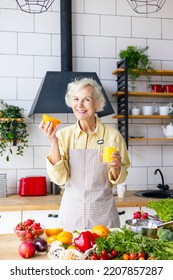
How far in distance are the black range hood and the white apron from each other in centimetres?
96

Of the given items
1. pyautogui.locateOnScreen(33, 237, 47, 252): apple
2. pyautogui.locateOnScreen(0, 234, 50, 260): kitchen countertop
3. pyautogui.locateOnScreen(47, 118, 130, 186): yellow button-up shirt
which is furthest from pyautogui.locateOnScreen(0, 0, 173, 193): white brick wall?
pyautogui.locateOnScreen(33, 237, 47, 252): apple

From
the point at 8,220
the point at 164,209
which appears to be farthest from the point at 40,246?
the point at 8,220

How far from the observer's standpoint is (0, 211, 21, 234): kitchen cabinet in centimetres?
310

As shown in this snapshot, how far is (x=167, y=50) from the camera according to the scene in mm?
4020

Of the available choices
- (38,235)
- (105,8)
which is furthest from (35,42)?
(38,235)

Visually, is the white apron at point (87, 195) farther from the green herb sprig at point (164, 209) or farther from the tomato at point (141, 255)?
the tomato at point (141, 255)

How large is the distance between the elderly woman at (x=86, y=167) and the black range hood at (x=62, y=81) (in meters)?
0.86

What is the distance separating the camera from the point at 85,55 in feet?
12.6

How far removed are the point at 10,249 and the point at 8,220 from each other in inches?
55.5

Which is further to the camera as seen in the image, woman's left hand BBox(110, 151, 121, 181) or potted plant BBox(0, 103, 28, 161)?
potted plant BBox(0, 103, 28, 161)

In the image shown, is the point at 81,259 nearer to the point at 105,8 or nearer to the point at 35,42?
the point at 35,42

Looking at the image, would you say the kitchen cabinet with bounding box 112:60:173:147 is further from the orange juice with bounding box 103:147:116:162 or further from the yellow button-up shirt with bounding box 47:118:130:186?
the orange juice with bounding box 103:147:116:162

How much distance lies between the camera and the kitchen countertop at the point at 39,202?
10.1 ft

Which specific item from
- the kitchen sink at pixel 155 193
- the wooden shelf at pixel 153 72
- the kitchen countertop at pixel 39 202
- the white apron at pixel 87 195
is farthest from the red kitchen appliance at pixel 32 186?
the wooden shelf at pixel 153 72
